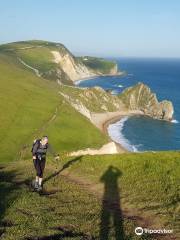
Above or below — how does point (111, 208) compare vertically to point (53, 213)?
below

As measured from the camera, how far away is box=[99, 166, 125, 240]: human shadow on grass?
64.4 ft

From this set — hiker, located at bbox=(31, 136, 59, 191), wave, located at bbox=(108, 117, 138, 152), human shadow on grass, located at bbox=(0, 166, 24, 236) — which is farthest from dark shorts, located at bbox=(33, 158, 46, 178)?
wave, located at bbox=(108, 117, 138, 152)

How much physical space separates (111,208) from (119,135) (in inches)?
5038

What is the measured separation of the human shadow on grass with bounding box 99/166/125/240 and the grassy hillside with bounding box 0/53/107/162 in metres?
54.6

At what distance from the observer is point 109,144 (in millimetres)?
112750

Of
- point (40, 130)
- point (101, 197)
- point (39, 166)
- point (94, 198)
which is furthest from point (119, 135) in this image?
point (94, 198)

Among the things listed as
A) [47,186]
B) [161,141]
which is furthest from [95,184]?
[161,141]

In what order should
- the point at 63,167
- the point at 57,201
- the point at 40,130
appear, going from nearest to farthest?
1. the point at 57,201
2. the point at 63,167
3. the point at 40,130

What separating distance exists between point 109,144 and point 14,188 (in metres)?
85.4

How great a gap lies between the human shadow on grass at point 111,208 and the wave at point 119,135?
3852 inches

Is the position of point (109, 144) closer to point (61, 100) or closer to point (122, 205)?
point (61, 100)

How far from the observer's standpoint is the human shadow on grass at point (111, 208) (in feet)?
64.4

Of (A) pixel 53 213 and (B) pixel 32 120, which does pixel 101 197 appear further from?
(B) pixel 32 120

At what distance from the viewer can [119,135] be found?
152 m
